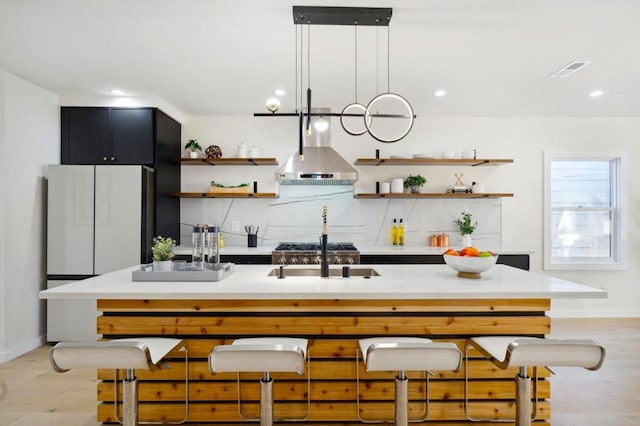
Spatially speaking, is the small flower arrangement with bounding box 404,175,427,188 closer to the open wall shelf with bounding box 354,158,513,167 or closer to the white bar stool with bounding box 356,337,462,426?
the open wall shelf with bounding box 354,158,513,167

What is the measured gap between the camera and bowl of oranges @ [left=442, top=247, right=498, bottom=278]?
2.59 metres

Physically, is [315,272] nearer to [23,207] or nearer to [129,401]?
[129,401]

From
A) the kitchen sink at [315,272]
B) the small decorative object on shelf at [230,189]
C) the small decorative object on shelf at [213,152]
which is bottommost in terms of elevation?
the kitchen sink at [315,272]

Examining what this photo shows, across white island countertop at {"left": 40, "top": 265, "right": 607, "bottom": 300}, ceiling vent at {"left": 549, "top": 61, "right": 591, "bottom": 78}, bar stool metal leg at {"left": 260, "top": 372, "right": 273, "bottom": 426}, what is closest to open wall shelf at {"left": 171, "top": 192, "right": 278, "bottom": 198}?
white island countertop at {"left": 40, "top": 265, "right": 607, "bottom": 300}

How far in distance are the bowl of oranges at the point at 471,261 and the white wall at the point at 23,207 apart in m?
3.75

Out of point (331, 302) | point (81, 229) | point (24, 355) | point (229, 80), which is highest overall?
point (229, 80)

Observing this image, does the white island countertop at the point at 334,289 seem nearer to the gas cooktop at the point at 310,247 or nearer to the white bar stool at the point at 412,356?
the white bar stool at the point at 412,356

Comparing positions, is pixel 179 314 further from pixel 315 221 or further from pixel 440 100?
pixel 440 100

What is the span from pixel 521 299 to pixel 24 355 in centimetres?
420

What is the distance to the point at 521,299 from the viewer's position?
243 centimetres

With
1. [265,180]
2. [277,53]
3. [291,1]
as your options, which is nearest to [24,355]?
[265,180]

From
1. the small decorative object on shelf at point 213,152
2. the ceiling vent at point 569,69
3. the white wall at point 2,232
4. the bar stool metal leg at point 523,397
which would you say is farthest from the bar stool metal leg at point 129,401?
the ceiling vent at point 569,69

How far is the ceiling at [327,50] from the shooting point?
102 inches

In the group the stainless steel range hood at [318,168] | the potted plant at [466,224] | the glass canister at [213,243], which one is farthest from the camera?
the potted plant at [466,224]
